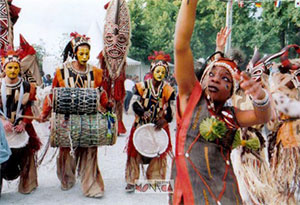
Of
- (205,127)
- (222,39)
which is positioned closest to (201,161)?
(205,127)

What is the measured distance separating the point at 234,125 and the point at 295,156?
2.39 metres

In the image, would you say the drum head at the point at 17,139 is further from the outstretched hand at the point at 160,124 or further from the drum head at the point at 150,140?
the outstretched hand at the point at 160,124

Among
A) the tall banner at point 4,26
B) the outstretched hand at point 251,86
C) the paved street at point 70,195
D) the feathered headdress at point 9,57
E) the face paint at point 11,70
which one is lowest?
the paved street at point 70,195

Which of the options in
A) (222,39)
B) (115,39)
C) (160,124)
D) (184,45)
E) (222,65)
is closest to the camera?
(184,45)

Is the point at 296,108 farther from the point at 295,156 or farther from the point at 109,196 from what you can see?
the point at 109,196

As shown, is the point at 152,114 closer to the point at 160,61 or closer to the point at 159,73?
the point at 159,73

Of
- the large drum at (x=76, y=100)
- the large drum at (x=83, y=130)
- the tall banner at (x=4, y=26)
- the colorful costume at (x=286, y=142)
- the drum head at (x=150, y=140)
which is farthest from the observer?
the tall banner at (x=4, y=26)

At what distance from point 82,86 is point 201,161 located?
10.5 feet

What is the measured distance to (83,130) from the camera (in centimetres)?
525

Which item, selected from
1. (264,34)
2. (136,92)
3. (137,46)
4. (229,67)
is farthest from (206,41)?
(229,67)

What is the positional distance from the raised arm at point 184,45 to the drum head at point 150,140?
325 cm

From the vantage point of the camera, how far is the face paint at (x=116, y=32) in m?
7.55

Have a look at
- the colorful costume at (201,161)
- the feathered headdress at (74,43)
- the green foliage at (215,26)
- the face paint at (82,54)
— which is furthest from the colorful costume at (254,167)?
the green foliage at (215,26)

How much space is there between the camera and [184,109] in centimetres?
265
